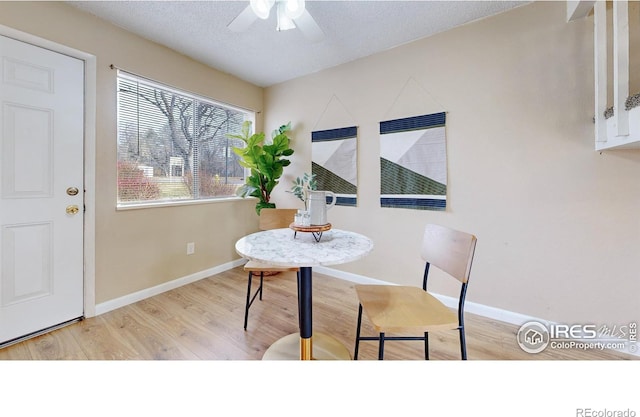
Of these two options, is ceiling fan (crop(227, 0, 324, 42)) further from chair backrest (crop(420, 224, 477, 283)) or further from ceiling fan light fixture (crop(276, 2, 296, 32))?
chair backrest (crop(420, 224, 477, 283))

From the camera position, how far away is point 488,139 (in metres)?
1.98

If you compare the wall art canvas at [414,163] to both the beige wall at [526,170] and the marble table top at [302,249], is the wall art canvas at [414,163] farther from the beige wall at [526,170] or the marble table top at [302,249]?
the marble table top at [302,249]

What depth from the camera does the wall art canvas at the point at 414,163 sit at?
218 centimetres

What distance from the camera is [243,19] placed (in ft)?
5.17

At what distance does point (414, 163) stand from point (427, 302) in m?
1.46

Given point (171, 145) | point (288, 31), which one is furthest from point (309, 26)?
point (171, 145)

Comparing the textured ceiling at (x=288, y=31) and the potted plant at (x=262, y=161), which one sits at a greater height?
the textured ceiling at (x=288, y=31)

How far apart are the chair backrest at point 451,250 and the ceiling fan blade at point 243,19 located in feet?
5.76

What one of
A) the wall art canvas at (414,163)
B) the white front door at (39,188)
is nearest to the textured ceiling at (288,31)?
the white front door at (39,188)

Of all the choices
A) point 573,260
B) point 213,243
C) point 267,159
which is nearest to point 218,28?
point 267,159

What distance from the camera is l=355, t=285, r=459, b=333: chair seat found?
3.36ft

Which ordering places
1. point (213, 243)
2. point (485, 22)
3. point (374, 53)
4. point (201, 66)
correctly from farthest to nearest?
1. point (213, 243)
2. point (201, 66)
3. point (374, 53)
4. point (485, 22)
